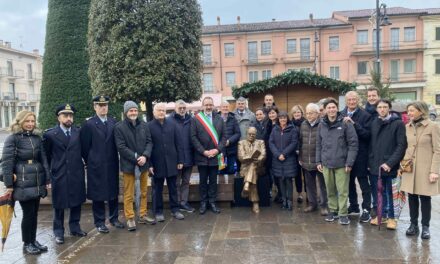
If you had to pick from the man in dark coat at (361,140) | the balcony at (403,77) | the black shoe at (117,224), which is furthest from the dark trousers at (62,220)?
the balcony at (403,77)

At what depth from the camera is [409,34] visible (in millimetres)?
42625

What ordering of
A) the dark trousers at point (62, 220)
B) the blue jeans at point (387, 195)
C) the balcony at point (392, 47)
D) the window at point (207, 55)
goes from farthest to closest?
1. the window at point (207, 55)
2. the balcony at point (392, 47)
3. the blue jeans at point (387, 195)
4. the dark trousers at point (62, 220)

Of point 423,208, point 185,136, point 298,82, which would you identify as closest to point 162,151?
point 185,136

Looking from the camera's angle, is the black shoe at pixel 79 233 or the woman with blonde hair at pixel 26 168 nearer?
the woman with blonde hair at pixel 26 168

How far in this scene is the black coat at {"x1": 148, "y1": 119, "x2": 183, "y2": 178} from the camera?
252 inches

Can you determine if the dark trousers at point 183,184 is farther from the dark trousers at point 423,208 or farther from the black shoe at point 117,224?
the dark trousers at point 423,208

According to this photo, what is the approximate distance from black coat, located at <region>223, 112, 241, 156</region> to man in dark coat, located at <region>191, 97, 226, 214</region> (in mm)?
162

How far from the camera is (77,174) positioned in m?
5.63

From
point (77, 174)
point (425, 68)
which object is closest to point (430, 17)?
point (425, 68)

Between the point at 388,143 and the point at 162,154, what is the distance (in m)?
3.61

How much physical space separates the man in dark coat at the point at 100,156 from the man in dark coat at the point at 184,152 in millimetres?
1214

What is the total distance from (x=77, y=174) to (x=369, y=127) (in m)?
4.65

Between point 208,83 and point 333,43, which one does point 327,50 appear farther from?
point 208,83

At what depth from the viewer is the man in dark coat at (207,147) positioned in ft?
22.4
